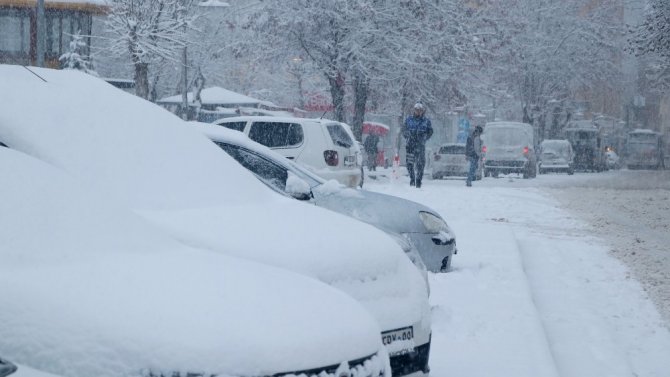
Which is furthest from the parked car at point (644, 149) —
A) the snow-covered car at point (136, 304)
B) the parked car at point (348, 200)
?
the snow-covered car at point (136, 304)

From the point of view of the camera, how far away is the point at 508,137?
122ft

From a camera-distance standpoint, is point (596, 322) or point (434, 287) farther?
point (434, 287)

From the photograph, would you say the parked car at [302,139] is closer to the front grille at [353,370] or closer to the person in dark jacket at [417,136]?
the person in dark jacket at [417,136]

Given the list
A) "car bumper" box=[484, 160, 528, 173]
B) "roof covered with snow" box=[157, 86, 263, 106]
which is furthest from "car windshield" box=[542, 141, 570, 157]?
"roof covered with snow" box=[157, 86, 263, 106]

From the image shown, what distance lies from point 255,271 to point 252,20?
2906 cm

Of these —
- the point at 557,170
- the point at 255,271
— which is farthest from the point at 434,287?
the point at 557,170

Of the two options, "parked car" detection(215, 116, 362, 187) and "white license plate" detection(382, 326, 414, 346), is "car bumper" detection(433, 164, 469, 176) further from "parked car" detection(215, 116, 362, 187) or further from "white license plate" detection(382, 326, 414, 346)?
"white license plate" detection(382, 326, 414, 346)

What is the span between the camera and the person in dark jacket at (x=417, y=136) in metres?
21.9

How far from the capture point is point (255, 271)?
4.16 metres

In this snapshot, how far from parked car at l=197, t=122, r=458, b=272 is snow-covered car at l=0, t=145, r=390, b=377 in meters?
4.14

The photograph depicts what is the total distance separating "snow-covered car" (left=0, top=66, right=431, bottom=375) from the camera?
16.6 ft

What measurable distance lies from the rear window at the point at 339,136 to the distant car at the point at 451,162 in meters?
16.9

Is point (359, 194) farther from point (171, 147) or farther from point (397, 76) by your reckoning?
point (397, 76)

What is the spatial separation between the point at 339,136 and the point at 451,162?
17664 mm
